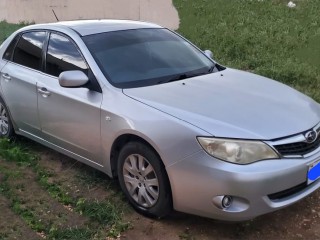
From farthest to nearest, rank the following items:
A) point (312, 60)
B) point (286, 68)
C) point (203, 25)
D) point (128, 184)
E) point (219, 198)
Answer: point (203, 25), point (312, 60), point (286, 68), point (128, 184), point (219, 198)

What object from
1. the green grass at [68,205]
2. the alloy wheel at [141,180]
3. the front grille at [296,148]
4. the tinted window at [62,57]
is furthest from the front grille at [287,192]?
the tinted window at [62,57]

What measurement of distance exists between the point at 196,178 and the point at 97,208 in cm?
106

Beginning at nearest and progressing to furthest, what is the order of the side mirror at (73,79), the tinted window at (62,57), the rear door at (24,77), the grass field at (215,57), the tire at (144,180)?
the tire at (144,180), the grass field at (215,57), the side mirror at (73,79), the tinted window at (62,57), the rear door at (24,77)

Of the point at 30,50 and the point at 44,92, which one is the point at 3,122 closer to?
the point at 30,50

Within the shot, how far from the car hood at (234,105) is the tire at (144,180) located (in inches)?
15.4

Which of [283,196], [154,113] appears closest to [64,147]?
[154,113]

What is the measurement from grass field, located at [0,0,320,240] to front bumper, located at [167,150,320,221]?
396 millimetres

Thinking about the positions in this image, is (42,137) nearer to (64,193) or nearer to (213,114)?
(64,193)

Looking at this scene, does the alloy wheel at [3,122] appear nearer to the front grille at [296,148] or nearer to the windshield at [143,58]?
the windshield at [143,58]

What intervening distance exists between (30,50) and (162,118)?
7.41ft

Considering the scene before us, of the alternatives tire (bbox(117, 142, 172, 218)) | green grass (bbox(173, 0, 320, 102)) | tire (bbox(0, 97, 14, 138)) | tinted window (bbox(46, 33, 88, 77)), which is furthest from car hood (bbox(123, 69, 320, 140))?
green grass (bbox(173, 0, 320, 102))

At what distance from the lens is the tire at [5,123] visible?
5449mm

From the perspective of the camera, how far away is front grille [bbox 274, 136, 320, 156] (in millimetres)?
3367

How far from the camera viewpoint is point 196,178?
336 centimetres
